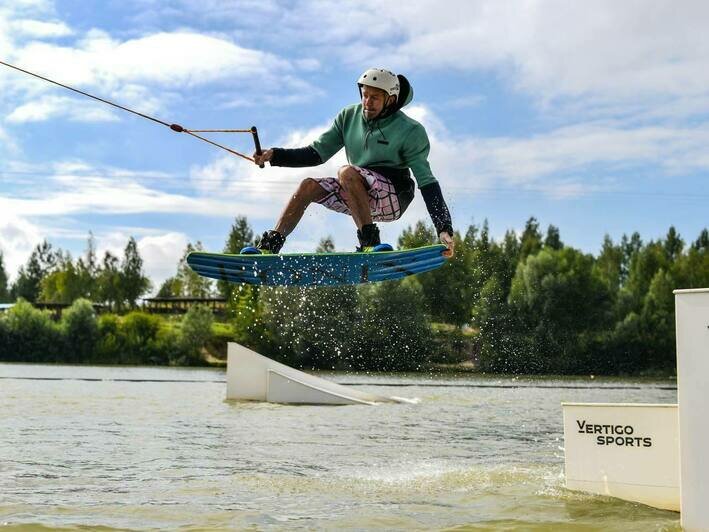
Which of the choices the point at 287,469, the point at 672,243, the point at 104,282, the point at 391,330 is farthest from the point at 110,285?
the point at 287,469

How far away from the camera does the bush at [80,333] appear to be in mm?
113375

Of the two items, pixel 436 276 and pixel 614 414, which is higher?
pixel 436 276

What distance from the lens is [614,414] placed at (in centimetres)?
1335

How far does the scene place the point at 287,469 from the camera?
69.8ft

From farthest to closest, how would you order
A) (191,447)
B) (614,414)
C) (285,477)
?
(191,447) < (285,477) < (614,414)

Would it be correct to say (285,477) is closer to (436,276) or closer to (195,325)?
(436,276)

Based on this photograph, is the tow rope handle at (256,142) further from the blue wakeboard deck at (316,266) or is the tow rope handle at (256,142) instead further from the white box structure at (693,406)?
the white box structure at (693,406)

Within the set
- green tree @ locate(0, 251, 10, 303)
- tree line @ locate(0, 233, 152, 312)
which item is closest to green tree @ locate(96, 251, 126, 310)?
tree line @ locate(0, 233, 152, 312)

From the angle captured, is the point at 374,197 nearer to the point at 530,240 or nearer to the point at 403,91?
the point at 403,91

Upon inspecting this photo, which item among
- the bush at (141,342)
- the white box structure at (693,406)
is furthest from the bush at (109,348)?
the white box structure at (693,406)

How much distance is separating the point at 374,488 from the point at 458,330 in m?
80.6

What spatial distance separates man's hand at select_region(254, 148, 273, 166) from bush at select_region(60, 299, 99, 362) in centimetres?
10732

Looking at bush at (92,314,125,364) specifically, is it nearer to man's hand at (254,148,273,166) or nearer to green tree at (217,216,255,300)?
green tree at (217,216,255,300)

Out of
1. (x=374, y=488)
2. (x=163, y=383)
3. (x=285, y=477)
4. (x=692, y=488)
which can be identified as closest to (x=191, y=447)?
(x=285, y=477)
